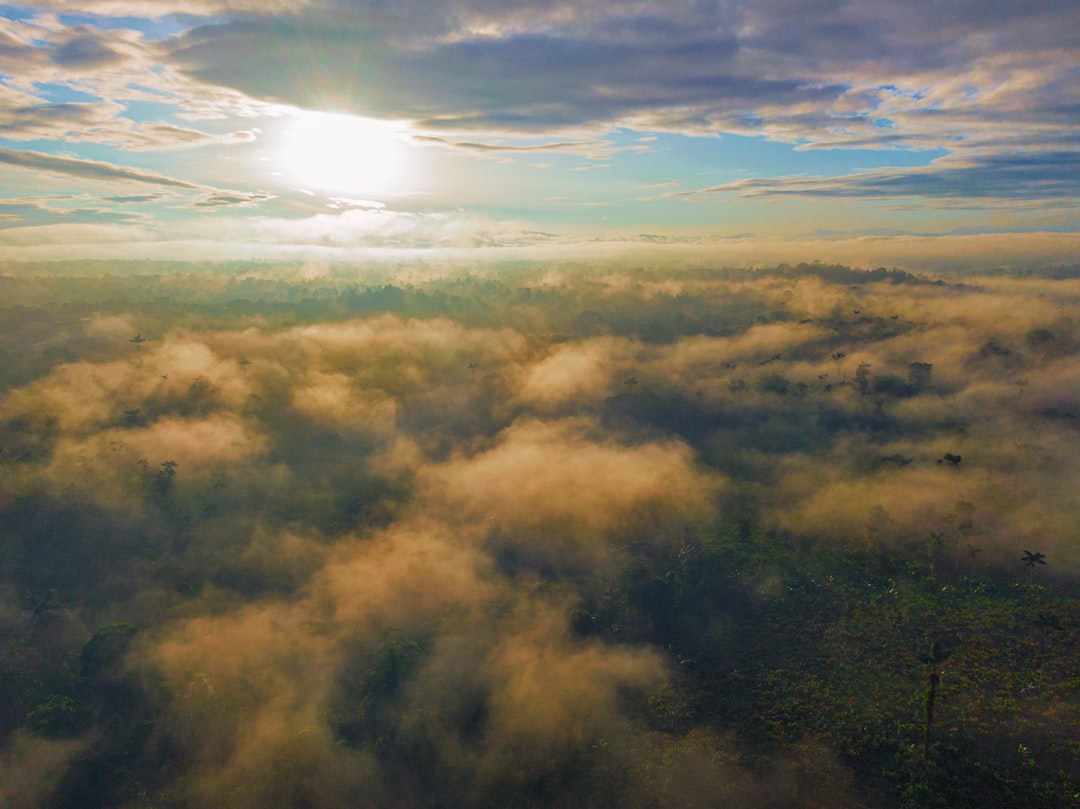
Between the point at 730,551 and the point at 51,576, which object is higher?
the point at 730,551

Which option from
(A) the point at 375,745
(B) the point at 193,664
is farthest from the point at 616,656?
(B) the point at 193,664

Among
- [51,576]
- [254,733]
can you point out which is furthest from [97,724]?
[51,576]

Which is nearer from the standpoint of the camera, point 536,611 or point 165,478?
point 536,611

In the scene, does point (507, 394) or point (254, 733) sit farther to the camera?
point (507, 394)

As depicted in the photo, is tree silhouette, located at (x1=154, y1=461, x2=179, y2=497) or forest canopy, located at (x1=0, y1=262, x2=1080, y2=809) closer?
forest canopy, located at (x1=0, y1=262, x2=1080, y2=809)

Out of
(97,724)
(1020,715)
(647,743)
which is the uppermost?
(1020,715)

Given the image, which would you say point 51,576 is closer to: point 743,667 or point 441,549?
point 441,549

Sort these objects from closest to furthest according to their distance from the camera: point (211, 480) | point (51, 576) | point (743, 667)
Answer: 1. point (743, 667)
2. point (51, 576)
3. point (211, 480)

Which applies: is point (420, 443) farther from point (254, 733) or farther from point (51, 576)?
point (254, 733)

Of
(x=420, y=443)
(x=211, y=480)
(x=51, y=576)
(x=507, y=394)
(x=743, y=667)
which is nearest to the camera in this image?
(x=743, y=667)

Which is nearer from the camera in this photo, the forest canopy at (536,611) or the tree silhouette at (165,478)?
the forest canopy at (536,611)
